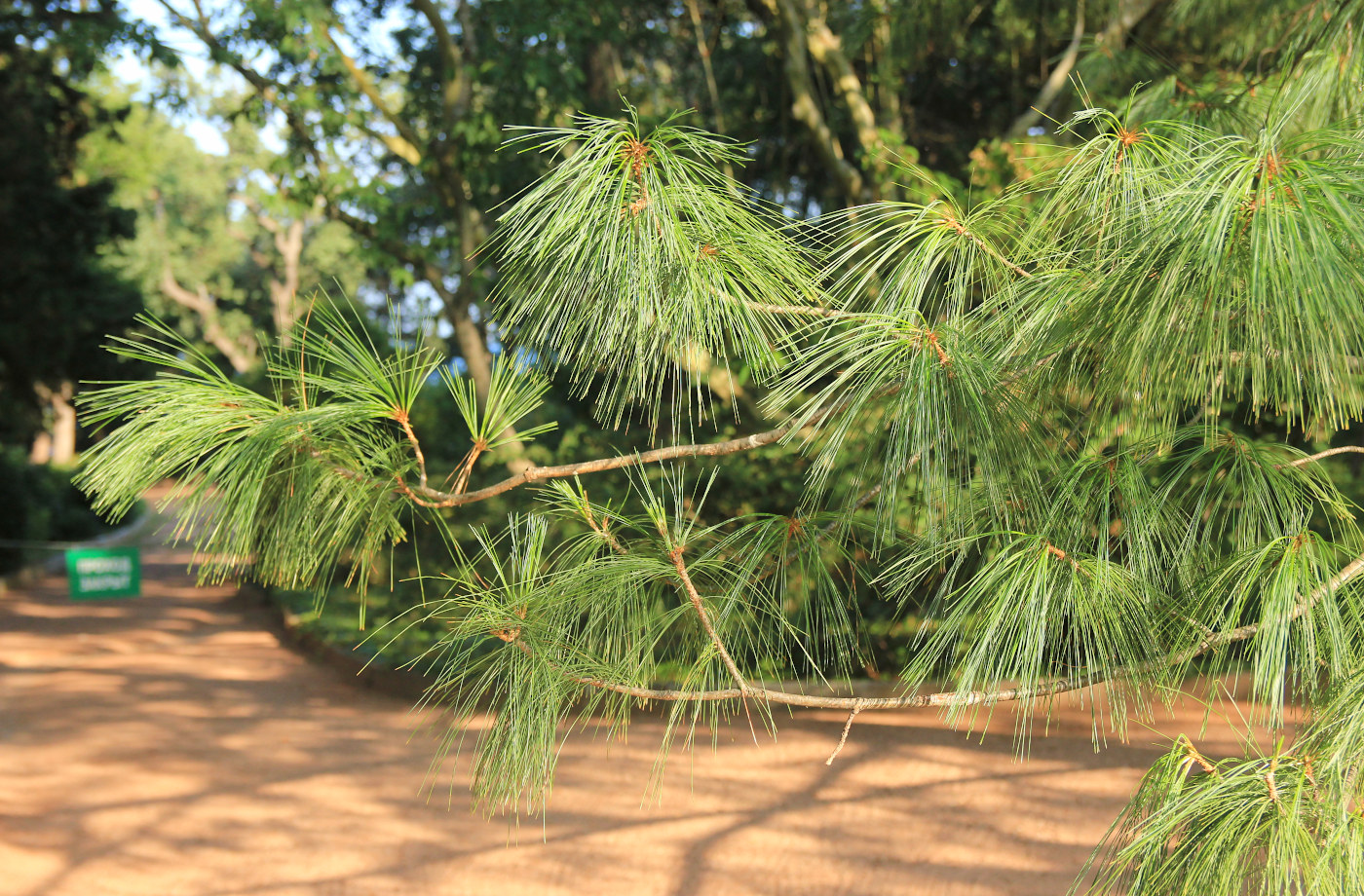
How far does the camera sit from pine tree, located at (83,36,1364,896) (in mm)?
1252

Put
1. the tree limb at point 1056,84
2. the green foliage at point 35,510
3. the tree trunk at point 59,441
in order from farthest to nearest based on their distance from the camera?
1. the tree trunk at point 59,441
2. the green foliage at point 35,510
3. the tree limb at point 1056,84

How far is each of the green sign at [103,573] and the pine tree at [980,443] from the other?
21.0 ft

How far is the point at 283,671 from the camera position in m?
7.60

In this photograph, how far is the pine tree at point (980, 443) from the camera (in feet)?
4.11

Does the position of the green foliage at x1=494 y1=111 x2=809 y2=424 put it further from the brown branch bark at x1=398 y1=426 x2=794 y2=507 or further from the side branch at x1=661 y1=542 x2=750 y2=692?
the side branch at x1=661 y1=542 x2=750 y2=692

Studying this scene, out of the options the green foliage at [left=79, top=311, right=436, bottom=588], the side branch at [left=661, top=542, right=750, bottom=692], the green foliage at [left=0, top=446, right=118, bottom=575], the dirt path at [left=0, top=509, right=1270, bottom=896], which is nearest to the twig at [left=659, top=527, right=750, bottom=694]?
the side branch at [left=661, top=542, right=750, bottom=692]

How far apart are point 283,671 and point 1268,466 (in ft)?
24.2

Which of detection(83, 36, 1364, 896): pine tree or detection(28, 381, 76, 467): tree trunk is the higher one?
detection(28, 381, 76, 467): tree trunk

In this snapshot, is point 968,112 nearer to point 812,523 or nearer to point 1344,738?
point 812,523

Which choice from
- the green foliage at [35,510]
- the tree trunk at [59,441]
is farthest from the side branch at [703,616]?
the tree trunk at [59,441]

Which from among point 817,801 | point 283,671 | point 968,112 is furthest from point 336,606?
point 968,112

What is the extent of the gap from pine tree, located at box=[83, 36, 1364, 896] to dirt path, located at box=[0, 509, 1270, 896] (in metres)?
1.49

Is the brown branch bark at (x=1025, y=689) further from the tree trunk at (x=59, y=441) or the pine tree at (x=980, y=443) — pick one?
the tree trunk at (x=59, y=441)

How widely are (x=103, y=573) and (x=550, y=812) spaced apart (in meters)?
4.69
